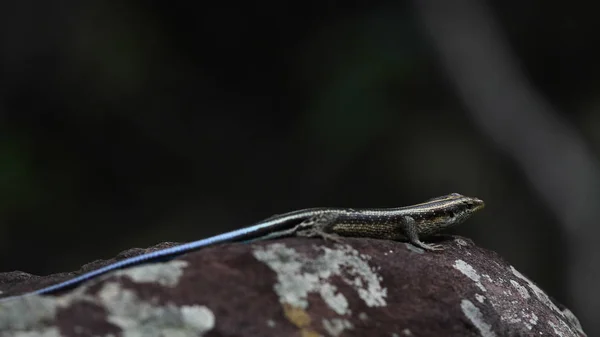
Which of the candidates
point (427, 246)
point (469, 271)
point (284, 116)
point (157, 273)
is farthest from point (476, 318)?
point (284, 116)

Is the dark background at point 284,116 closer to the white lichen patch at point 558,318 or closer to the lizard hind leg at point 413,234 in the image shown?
the white lichen patch at point 558,318

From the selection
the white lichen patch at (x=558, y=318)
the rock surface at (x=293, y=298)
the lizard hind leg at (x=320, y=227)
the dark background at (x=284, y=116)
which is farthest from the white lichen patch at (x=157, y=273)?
the dark background at (x=284, y=116)

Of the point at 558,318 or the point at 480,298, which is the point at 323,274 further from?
the point at 558,318

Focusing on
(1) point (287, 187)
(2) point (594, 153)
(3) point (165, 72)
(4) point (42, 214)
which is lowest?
(2) point (594, 153)

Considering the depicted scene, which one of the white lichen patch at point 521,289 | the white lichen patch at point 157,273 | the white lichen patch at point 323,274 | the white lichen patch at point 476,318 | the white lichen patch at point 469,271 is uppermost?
the white lichen patch at point 157,273

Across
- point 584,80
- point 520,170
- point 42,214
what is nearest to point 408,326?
point 520,170

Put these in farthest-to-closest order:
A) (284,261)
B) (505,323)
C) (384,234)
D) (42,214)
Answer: (42,214) < (384,234) < (505,323) < (284,261)

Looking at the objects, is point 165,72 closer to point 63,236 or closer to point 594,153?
point 63,236
